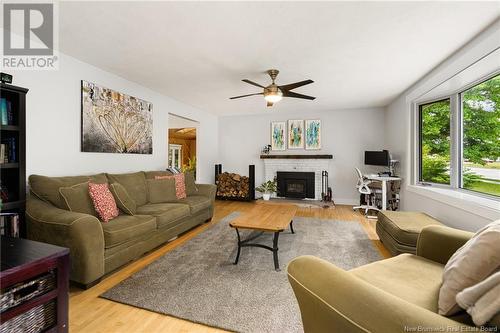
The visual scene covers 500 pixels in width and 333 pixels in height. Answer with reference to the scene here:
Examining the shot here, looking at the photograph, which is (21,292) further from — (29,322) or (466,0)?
(466,0)

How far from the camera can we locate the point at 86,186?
2434mm

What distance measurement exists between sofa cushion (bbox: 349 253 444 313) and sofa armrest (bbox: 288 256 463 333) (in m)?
0.40

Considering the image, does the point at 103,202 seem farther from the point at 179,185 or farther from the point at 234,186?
the point at 234,186

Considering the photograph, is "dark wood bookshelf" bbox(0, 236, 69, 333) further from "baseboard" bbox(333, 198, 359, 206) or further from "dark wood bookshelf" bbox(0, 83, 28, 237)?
"baseboard" bbox(333, 198, 359, 206)

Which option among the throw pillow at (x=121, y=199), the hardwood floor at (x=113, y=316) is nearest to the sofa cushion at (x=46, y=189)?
the throw pillow at (x=121, y=199)

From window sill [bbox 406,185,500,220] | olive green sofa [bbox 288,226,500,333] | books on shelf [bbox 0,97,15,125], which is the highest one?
books on shelf [bbox 0,97,15,125]

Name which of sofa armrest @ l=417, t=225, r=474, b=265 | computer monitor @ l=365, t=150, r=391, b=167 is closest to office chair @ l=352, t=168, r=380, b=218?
computer monitor @ l=365, t=150, r=391, b=167

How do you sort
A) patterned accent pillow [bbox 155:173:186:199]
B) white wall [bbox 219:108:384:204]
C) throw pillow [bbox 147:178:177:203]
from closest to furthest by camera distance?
throw pillow [bbox 147:178:177:203]
patterned accent pillow [bbox 155:173:186:199]
white wall [bbox 219:108:384:204]

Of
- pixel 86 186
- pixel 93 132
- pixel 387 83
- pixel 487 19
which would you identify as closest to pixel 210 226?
pixel 86 186

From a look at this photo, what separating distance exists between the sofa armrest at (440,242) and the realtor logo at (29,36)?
3.33 metres

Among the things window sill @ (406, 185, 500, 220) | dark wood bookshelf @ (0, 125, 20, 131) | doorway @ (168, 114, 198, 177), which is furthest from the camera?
doorway @ (168, 114, 198, 177)

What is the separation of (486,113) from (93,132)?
480 centimetres

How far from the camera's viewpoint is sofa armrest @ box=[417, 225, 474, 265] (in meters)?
1.44

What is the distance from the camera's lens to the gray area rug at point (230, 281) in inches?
63.6
